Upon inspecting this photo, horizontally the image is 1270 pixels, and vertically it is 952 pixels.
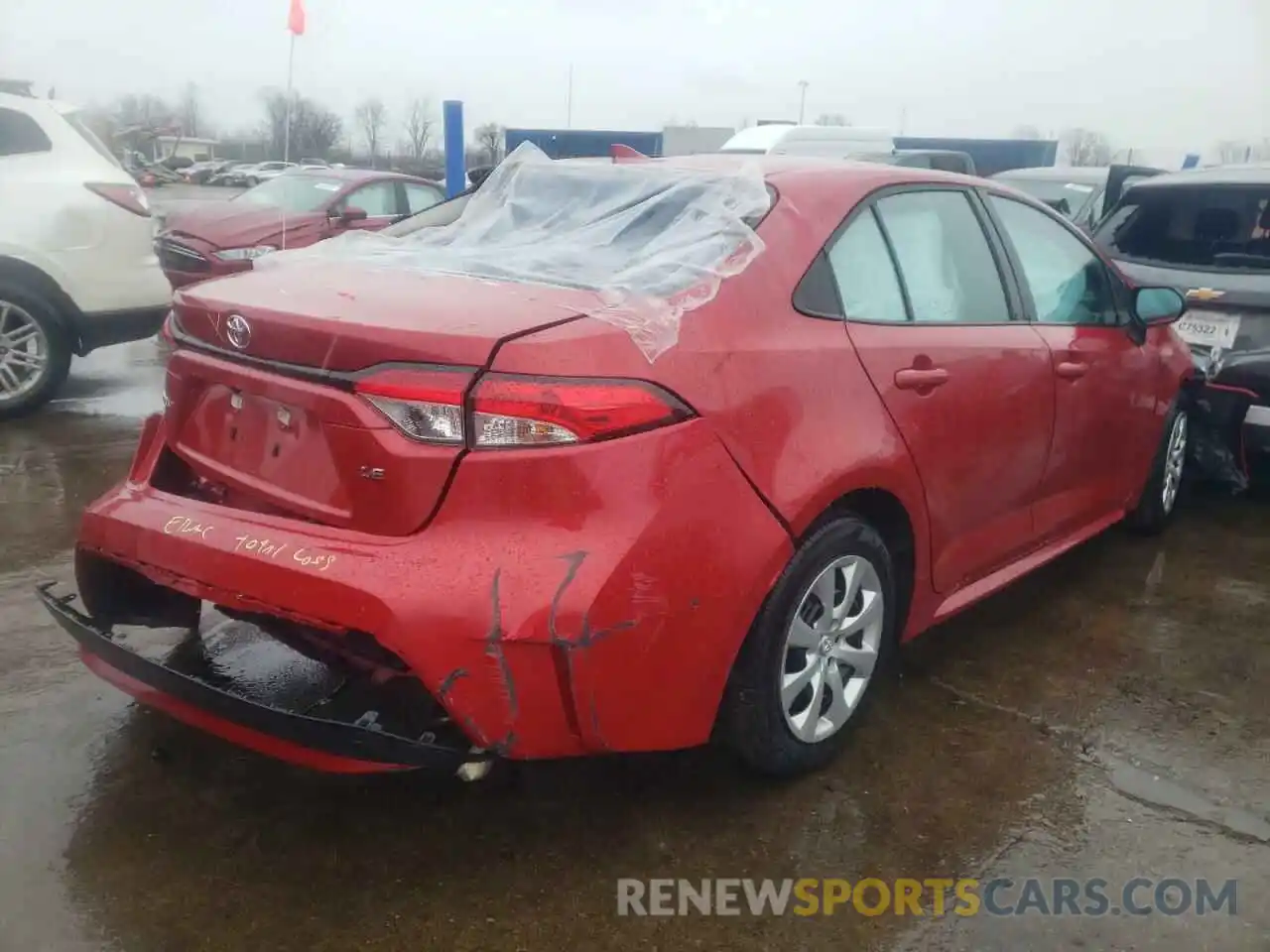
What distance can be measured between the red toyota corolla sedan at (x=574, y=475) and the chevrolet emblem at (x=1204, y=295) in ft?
7.21

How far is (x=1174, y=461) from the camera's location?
15.4 ft

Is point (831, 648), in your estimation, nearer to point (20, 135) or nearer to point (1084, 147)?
point (20, 135)

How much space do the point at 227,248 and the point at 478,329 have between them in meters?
6.76

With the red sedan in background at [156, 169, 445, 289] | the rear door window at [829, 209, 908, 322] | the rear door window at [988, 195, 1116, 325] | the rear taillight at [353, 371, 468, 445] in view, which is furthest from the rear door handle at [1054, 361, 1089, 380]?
the red sedan in background at [156, 169, 445, 289]

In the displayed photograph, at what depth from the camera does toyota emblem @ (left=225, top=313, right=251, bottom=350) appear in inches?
93.4

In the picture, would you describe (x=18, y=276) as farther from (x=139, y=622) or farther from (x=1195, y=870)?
(x=1195, y=870)

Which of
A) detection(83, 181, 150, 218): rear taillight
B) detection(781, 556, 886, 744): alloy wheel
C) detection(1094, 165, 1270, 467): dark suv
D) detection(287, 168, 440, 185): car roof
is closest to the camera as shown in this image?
detection(781, 556, 886, 744): alloy wheel

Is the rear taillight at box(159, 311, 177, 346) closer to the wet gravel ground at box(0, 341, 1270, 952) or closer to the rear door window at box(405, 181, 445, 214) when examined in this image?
the wet gravel ground at box(0, 341, 1270, 952)

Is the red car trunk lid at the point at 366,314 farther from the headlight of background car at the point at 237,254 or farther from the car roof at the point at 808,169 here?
the headlight of background car at the point at 237,254

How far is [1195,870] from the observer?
8.15 ft

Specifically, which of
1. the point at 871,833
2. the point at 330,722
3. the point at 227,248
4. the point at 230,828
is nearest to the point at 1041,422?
the point at 871,833

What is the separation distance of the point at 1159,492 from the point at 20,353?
581cm

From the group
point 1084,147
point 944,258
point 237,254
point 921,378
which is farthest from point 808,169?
point 1084,147

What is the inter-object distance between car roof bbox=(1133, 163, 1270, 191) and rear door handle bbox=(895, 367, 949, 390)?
321cm
